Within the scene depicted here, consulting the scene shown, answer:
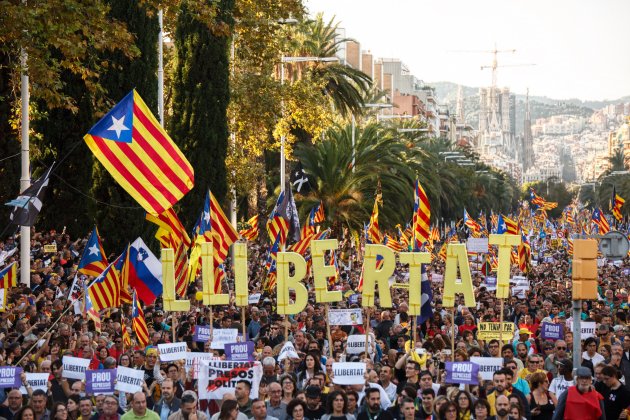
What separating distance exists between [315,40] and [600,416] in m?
38.8

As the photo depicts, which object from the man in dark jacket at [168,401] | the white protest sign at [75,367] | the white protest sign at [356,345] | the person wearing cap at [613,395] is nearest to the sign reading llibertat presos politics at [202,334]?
the white protest sign at [356,345]

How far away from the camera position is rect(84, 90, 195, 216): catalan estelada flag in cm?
1522

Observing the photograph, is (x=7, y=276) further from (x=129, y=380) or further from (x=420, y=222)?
(x=420, y=222)

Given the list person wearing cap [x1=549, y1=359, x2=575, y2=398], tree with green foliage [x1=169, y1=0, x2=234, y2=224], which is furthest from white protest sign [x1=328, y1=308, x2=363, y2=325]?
tree with green foliage [x1=169, y1=0, x2=234, y2=224]

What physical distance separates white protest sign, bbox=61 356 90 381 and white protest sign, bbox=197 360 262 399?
135 centimetres

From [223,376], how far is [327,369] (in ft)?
5.46

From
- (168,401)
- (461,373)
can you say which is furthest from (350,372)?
(168,401)

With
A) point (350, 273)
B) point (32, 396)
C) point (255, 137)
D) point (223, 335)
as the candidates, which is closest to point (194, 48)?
point (255, 137)

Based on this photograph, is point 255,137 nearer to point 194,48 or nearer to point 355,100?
point 194,48

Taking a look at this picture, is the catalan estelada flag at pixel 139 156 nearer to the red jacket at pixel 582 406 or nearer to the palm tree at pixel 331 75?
the red jacket at pixel 582 406

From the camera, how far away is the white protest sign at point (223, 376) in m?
12.7

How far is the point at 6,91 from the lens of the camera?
2523cm

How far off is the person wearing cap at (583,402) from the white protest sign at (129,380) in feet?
13.7

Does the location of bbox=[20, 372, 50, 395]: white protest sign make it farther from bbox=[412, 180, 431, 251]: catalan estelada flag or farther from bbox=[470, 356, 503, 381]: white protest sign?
bbox=[412, 180, 431, 251]: catalan estelada flag
